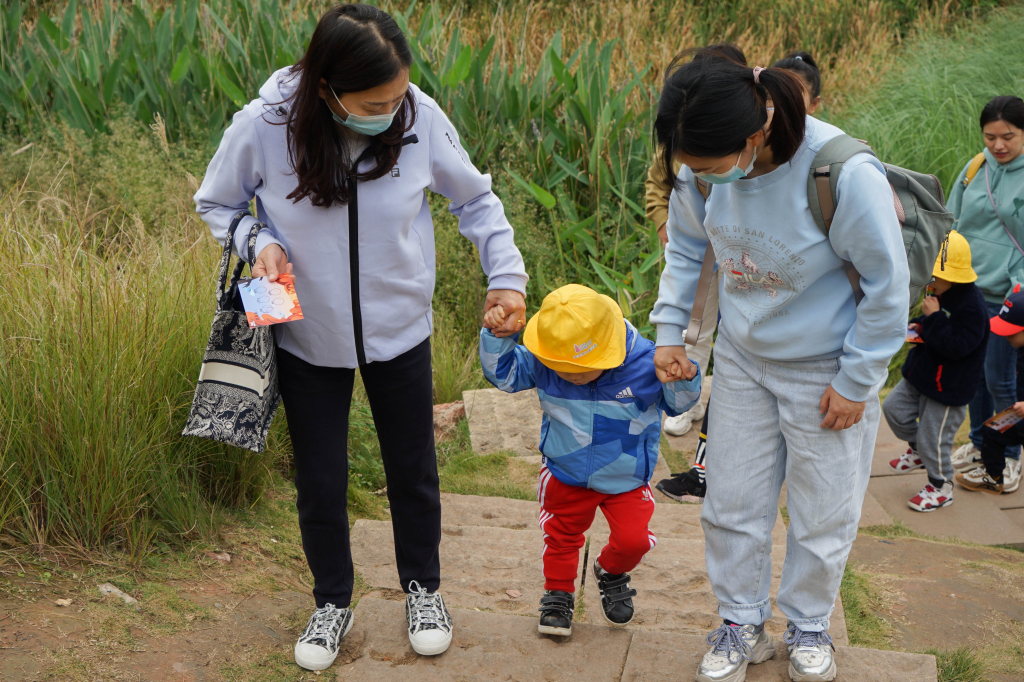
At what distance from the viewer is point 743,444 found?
2148 mm

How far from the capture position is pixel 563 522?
7.91ft

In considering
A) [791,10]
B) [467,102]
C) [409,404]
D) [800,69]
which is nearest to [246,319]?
[409,404]

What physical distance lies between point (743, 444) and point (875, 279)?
54 centimetres

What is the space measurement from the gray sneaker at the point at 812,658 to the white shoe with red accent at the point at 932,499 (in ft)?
7.38

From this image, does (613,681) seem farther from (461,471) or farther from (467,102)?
(467,102)

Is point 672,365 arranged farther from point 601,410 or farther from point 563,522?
point 563,522

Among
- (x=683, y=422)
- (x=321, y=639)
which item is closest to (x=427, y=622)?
(x=321, y=639)

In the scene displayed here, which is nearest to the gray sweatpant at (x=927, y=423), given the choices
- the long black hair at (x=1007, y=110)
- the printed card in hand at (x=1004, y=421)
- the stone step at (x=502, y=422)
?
the printed card in hand at (x=1004, y=421)

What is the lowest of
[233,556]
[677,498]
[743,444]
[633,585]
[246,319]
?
[677,498]

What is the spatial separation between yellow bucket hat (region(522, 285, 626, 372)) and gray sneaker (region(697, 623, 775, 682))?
77cm

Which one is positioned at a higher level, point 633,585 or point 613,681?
point 613,681

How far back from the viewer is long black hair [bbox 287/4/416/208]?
185 cm

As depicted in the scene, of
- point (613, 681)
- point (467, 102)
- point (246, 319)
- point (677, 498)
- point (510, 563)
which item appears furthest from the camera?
point (467, 102)

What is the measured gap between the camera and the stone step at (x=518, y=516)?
3436 millimetres
